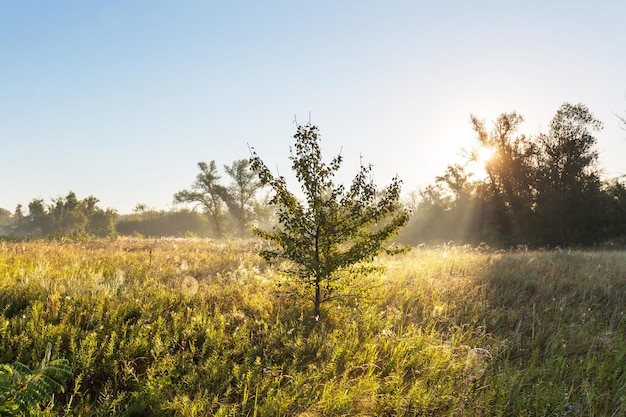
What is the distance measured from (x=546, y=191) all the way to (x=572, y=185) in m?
1.58

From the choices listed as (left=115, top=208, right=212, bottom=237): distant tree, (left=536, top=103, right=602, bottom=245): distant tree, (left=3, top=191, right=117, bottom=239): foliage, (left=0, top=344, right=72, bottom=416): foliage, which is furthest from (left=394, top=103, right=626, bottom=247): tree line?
(left=3, top=191, right=117, bottom=239): foliage

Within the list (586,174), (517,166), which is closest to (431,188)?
(517,166)

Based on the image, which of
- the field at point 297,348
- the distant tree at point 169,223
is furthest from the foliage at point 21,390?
the distant tree at point 169,223

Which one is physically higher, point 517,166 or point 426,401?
point 517,166

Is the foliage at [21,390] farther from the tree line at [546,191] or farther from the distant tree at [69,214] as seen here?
the distant tree at [69,214]

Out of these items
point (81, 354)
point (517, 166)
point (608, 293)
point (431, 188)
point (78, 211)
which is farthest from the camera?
point (78, 211)

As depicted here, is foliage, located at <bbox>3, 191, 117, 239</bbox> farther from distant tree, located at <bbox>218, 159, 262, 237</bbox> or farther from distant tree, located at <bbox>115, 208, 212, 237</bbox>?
distant tree, located at <bbox>218, 159, 262, 237</bbox>

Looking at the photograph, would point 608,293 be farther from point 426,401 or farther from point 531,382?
point 426,401

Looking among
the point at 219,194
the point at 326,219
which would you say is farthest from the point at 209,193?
the point at 326,219

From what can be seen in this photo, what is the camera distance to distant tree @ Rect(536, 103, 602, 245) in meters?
25.0

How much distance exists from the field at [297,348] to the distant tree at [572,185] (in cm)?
2126

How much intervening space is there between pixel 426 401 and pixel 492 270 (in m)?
6.58

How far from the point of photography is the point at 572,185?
2536 cm

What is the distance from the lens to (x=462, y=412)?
12.2 feet
